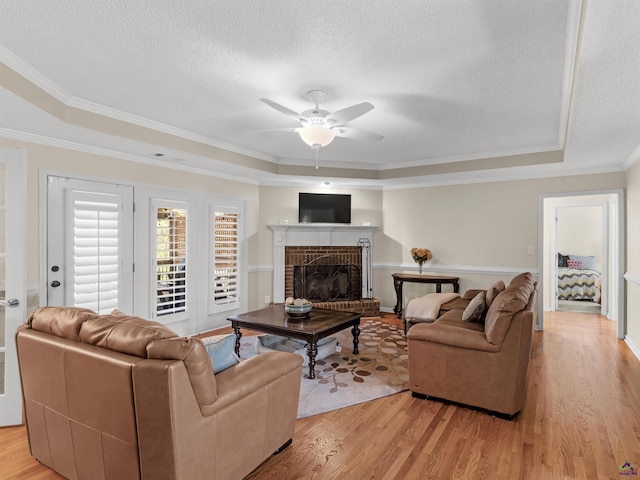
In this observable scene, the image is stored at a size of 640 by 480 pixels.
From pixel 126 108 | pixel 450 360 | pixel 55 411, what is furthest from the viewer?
pixel 126 108

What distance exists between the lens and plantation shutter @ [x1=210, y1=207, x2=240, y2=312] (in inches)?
222

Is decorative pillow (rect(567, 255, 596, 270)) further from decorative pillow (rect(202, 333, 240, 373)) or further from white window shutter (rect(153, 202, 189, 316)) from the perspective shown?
decorative pillow (rect(202, 333, 240, 373))

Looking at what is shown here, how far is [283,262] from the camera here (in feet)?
21.2

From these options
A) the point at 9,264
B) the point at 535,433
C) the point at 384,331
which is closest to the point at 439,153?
the point at 384,331

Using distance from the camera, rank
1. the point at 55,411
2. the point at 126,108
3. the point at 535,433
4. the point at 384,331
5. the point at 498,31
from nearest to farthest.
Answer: the point at 55,411 → the point at 498,31 → the point at 535,433 → the point at 126,108 → the point at 384,331

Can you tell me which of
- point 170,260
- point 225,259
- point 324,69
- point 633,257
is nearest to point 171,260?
point 170,260

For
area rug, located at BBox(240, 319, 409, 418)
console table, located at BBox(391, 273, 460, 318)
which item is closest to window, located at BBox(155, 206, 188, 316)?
area rug, located at BBox(240, 319, 409, 418)

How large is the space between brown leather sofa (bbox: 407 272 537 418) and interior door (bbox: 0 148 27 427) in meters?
3.13

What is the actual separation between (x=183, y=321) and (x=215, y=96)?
3.19 meters

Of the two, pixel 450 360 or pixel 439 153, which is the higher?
pixel 439 153

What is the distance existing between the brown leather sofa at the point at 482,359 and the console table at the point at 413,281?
2.77 metres

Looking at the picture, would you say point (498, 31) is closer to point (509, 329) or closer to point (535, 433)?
point (509, 329)

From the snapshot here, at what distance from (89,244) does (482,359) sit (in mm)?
4035

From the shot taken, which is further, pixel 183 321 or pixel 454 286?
pixel 454 286
